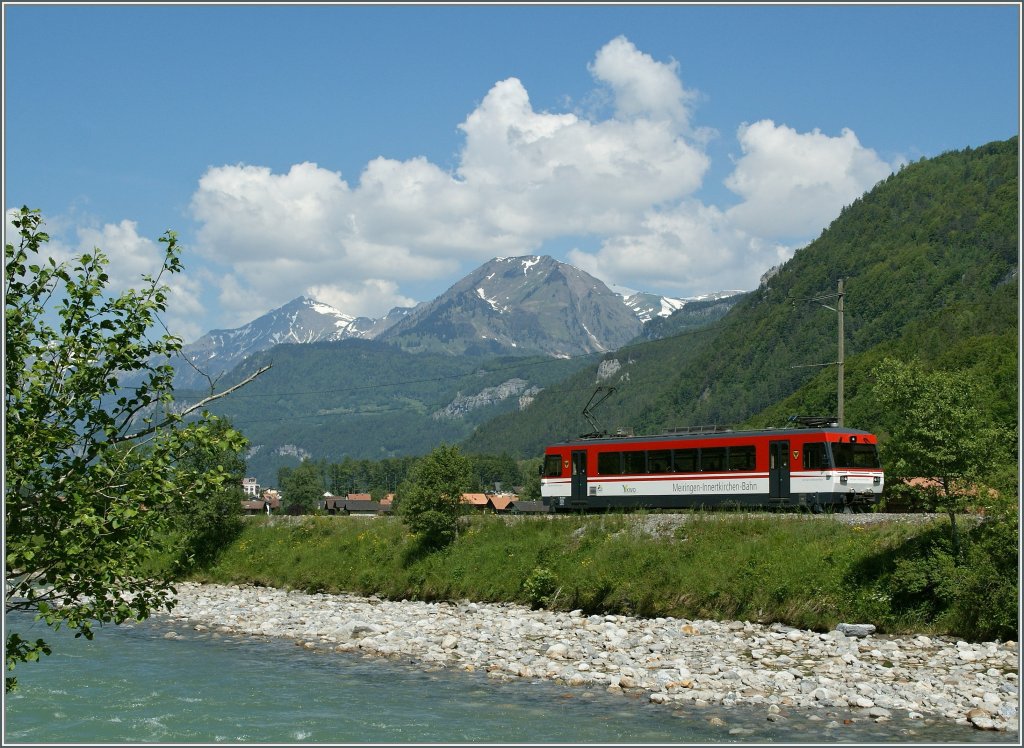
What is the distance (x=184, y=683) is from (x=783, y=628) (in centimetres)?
1751

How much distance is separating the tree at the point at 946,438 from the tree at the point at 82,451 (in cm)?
2172

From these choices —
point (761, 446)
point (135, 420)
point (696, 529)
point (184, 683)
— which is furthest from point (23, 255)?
point (761, 446)

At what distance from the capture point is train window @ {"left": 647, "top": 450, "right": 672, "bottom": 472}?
4294cm

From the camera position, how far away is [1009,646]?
24734 millimetres

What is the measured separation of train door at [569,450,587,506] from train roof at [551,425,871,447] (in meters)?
0.59

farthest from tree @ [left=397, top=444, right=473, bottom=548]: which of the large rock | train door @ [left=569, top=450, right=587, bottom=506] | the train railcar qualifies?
the large rock

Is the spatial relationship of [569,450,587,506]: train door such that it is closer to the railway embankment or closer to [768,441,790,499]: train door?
the railway embankment

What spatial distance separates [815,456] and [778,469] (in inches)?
64.5

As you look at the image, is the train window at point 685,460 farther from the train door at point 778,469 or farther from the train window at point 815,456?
the train window at point 815,456

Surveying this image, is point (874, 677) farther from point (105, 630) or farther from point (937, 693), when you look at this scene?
point (105, 630)

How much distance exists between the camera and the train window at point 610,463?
147 feet

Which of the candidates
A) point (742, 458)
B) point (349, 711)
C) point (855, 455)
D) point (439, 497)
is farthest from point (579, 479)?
point (349, 711)

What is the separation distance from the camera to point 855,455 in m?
38.3

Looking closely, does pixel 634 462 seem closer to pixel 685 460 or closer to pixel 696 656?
pixel 685 460
